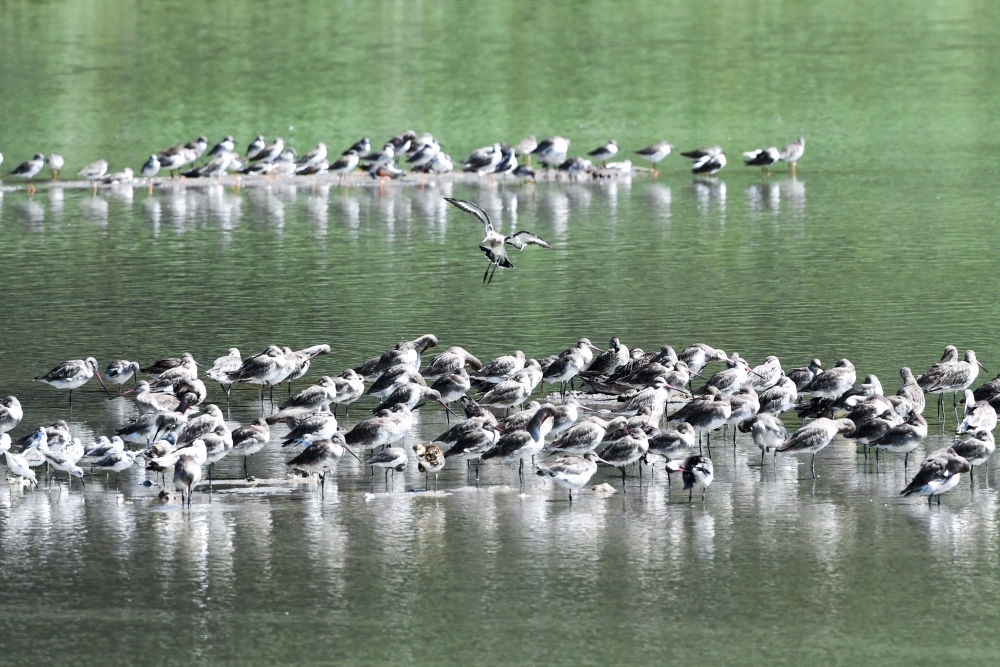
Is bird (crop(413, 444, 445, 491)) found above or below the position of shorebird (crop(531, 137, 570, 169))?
below

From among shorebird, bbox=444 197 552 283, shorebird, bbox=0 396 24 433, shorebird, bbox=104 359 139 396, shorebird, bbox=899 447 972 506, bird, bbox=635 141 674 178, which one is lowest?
shorebird, bbox=899 447 972 506

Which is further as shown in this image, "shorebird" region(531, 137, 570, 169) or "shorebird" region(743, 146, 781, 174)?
"shorebird" region(531, 137, 570, 169)

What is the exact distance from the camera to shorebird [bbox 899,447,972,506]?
1775 centimetres

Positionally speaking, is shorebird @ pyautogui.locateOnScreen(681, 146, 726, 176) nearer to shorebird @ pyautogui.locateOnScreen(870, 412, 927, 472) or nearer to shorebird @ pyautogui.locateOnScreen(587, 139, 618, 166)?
shorebird @ pyautogui.locateOnScreen(587, 139, 618, 166)

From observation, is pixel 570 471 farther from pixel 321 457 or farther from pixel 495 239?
pixel 495 239

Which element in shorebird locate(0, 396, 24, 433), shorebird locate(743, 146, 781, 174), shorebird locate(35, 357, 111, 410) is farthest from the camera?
shorebird locate(743, 146, 781, 174)

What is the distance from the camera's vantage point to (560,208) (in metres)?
43.5

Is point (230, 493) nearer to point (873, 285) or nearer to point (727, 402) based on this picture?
point (727, 402)

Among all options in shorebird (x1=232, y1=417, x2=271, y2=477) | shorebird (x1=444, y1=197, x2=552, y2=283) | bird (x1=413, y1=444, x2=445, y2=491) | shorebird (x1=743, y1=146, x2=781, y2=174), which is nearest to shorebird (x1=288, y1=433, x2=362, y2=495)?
shorebird (x1=232, y1=417, x2=271, y2=477)

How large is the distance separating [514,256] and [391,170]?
45.9 feet

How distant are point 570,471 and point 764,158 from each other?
103ft

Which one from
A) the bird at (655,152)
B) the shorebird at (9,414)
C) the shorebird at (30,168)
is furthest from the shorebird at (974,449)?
the shorebird at (30,168)

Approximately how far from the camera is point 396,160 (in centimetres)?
5175

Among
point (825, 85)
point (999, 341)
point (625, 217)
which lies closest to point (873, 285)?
point (999, 341)
